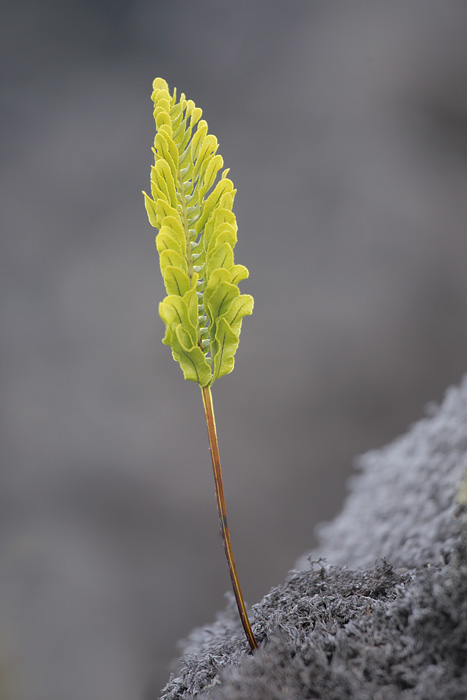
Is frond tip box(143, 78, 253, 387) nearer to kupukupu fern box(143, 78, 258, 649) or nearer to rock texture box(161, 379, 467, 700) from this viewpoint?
kupukupu fern box(143, 78, 258, 649)

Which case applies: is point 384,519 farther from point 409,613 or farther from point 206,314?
point 206,314

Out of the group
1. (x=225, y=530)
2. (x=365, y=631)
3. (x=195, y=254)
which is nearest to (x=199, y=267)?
(x=195, y=254)

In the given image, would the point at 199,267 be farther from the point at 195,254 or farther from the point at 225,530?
the point at 225,530

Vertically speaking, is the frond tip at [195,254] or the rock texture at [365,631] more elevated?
the frond tip at [195,254]

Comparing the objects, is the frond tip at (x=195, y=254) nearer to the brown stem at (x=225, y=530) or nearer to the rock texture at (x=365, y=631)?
the brown stem at (x=225, y=530)

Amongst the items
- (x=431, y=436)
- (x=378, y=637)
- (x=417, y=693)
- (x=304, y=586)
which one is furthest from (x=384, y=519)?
(x=417, y=693)

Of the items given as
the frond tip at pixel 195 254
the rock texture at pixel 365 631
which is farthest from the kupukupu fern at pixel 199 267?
the rock texture at pixel 365 631

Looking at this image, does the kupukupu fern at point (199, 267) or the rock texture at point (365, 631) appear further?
the kupukupu fern at point (199, 267)
